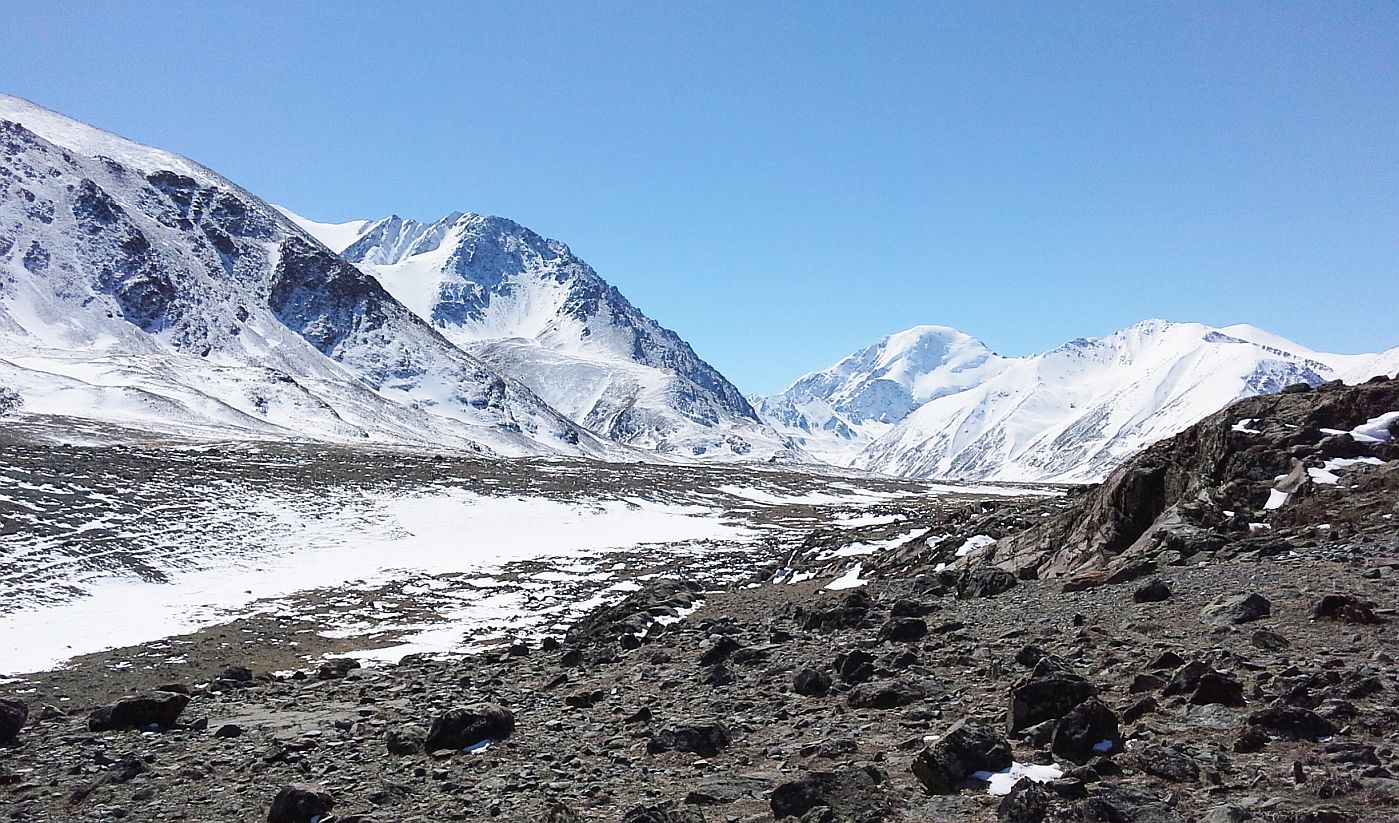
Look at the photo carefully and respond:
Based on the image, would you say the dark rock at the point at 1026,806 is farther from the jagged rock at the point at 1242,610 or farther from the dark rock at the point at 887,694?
the jagged rock at the point at 1242,610

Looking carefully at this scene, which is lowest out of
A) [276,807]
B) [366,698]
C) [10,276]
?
[366,698]

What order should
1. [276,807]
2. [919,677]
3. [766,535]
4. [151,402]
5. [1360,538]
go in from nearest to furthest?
1. [276,807]
2. [919,677]
3. [1360,538]
4. [766,535]
5. [151,402]

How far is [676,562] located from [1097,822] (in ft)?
138

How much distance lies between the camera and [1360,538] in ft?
55.3

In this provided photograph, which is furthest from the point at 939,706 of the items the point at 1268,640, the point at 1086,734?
the point at 1268,640

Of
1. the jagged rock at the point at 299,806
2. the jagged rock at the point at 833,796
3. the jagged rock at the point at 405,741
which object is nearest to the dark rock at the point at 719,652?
the jagged rock at the point at 405,741

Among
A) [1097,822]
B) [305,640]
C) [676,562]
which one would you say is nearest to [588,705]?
[1097,822]

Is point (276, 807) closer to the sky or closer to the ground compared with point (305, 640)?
closer to the sky

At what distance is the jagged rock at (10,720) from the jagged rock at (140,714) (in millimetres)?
1013

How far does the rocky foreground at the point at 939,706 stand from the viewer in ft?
27.7

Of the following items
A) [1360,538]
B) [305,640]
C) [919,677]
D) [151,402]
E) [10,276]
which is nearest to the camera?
[919,677]

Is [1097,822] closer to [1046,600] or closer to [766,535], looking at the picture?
[1046,600]

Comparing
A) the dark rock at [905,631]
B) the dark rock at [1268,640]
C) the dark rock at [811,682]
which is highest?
the dark rock at [1268,640]

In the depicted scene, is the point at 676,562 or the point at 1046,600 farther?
the point at 676,562
